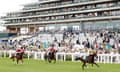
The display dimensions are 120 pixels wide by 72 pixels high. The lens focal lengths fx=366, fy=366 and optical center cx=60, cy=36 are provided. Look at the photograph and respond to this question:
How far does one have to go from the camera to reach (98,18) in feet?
199

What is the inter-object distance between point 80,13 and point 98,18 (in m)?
6.28

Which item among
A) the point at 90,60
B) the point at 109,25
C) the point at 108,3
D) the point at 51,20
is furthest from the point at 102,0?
the point at 90,60

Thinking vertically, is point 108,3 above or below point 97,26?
above

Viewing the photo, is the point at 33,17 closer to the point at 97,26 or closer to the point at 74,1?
the point at 74,1

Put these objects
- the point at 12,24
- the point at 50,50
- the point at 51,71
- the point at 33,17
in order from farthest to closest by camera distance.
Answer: the point at 12,24 < the point at 33,17 < the point at 50,50 < the point at 51,71

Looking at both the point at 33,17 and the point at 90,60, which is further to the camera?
the point at 33,17

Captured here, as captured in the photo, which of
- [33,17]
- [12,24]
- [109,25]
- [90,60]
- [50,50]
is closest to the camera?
[90,60]

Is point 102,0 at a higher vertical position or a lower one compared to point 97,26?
higher

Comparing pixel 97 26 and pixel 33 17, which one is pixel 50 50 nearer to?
pixel 97 26

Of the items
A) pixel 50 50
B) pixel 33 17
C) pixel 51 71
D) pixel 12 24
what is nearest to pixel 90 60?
pixel 51 71

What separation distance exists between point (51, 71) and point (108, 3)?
143 ft

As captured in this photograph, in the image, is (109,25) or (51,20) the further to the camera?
(51,20)

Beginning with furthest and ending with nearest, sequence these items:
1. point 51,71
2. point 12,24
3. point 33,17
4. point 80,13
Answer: point 12,24, point 33,17, point 80,13, point 51,71

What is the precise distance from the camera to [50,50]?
26.0 meters
